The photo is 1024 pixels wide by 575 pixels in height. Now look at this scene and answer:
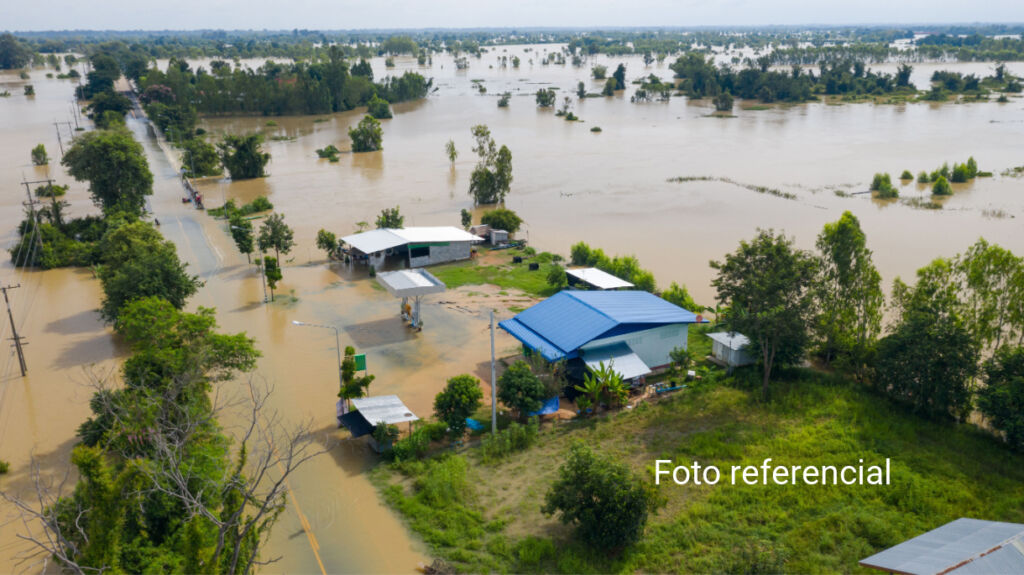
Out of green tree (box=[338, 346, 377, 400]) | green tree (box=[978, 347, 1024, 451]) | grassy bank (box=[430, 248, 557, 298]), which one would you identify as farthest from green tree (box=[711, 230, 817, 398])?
green tree (box=[338, 346, 377, 400])

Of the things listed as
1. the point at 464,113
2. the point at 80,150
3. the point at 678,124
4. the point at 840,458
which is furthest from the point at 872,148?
the point at 80,150

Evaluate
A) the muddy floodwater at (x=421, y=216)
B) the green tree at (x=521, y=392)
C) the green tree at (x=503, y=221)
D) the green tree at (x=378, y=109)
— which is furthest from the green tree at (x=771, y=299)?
the green tree at (x=378, y=109)

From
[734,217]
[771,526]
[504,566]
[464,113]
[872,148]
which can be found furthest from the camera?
[464,113]

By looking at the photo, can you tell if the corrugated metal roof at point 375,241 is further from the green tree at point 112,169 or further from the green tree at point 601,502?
the green tree at point 601,502

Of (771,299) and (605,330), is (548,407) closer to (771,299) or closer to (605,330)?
(605,330)

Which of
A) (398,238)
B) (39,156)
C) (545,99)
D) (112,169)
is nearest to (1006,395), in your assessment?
(398,238)

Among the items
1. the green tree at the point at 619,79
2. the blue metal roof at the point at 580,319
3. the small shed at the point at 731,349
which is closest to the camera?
the blue metal roof at the point at 580,319

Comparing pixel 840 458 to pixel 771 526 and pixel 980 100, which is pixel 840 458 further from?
pixel 980 100
